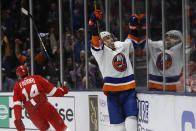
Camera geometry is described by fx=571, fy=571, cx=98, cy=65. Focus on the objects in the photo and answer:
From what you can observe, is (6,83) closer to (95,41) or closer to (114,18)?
(114,18)

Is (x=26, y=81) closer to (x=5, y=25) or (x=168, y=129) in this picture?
(x=168, y=129)

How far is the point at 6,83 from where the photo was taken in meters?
11.9

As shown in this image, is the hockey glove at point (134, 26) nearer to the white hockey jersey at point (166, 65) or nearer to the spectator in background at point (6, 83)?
the white hockey jersey at point (166, 65)

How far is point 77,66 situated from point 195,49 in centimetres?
396

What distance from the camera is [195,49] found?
674 cm

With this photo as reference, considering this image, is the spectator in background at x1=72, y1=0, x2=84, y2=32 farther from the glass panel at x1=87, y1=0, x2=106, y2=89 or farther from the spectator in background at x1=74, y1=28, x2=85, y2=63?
the glass panel at x1=87, y1=0, x2=106, y2=89

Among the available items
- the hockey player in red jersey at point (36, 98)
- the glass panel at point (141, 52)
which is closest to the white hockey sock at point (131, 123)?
the glass panel at point (141, 52)

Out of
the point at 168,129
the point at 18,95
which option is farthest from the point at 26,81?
the point at 168,129

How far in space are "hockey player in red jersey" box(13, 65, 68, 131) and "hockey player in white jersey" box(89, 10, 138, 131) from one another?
3.65ft

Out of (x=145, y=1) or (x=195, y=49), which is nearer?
(x=195, y=49)

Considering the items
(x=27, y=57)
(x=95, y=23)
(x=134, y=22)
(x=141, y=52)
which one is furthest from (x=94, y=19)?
(x=27, y=57)

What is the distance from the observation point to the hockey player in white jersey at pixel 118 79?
25.8 ft

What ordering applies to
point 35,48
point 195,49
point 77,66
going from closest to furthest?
1. point 195,49
2. point 77,66
3. point 35,48

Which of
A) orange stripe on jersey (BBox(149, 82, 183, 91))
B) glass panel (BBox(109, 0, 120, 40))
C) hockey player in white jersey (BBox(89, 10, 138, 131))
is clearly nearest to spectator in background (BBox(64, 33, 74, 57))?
glass panel (BBox(109, 0, 120, 40))
